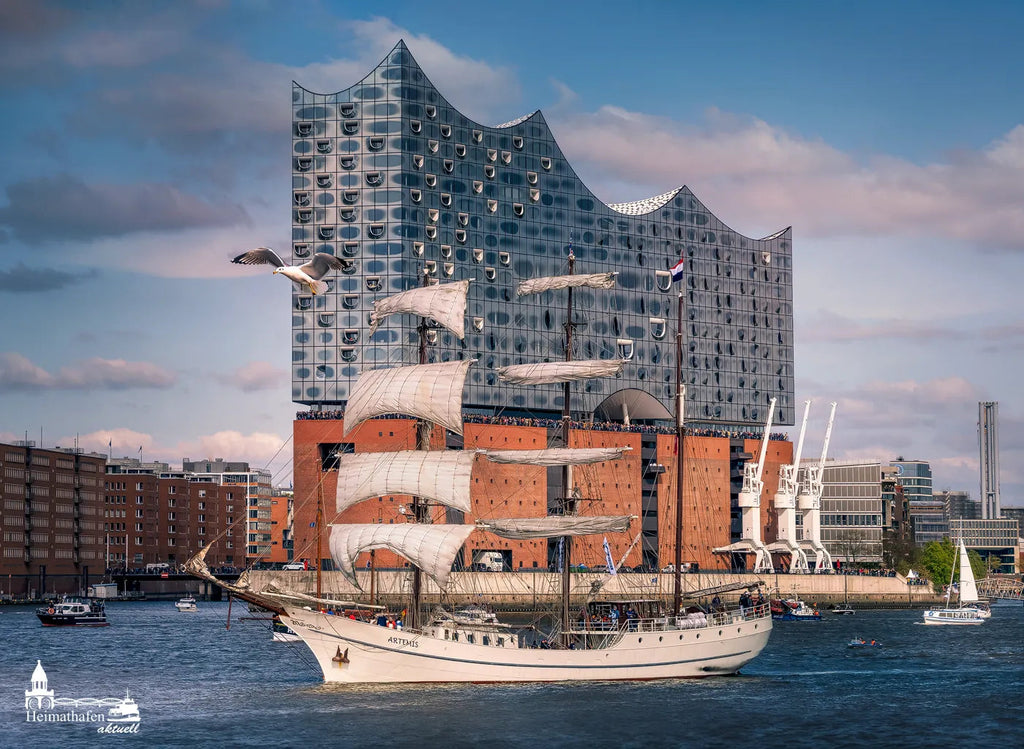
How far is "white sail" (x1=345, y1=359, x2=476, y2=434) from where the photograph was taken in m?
85.9

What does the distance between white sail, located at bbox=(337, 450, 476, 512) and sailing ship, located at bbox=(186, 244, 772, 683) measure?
0.06 m

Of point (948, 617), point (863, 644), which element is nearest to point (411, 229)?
point (948, 617)

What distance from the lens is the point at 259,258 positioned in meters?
82.1

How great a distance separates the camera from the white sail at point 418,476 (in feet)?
274

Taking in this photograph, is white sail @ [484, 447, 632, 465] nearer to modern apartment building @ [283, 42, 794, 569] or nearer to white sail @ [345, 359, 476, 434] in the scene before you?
white sail @ [345, 359, 476, 434]

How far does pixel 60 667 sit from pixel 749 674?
153 ft

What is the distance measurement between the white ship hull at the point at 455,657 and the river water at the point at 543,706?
2.75 feet

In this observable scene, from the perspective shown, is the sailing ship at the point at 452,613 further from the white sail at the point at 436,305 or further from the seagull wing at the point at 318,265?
the seagull wing at the point at 318,265

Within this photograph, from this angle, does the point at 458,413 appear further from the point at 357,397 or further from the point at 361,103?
the point at 361,103

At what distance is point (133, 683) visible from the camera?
87.6 m

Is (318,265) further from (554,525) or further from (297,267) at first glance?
(554,525)

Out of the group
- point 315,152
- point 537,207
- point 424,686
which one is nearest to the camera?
point 424,686

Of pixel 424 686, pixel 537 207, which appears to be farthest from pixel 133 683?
pixel 537 207

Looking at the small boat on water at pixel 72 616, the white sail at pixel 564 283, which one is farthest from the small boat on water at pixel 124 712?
the small boat on water at pixel 72 616
